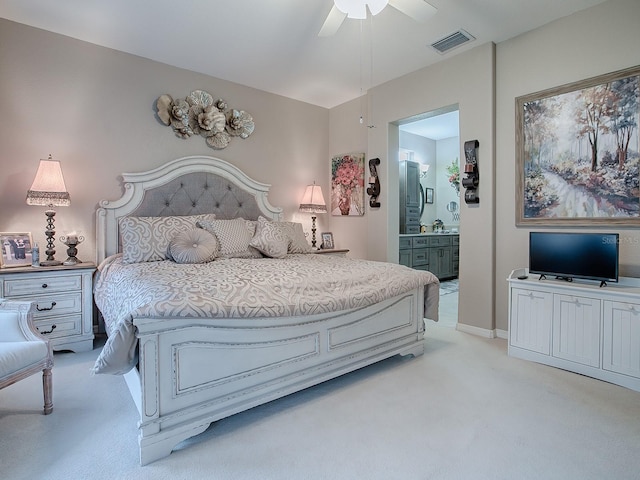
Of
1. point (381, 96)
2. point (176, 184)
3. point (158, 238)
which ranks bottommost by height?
point (158, 238)

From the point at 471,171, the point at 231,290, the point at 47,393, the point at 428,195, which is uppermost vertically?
the point at 428,195

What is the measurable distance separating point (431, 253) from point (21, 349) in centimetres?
538

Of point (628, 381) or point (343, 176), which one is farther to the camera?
point (343, 176)

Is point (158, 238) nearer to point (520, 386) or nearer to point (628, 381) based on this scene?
point (520, 386)

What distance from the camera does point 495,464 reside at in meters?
1.52

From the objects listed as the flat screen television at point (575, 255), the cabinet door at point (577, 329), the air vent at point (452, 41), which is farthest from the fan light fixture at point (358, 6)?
the cabinet door at point (577, 329)

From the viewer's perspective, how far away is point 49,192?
2752 mm

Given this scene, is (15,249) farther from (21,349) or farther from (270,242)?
(270,242)

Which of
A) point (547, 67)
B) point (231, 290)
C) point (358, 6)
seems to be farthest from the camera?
point (547, 67)

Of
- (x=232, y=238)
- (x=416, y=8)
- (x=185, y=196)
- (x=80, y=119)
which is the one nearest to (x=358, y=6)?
(x=416, y=8)

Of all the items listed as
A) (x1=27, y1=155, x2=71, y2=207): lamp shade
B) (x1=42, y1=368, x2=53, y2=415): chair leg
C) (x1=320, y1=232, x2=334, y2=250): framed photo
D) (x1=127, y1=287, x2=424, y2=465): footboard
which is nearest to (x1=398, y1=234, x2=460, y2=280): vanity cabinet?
(x1=320, y1=232, x2=334, y2=250): framed photo

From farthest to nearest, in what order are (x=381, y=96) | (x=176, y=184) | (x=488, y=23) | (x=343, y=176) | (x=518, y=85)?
(x=343, y=176), (x=381, y=96), (x=176, y=184), (x=518, y=85), (x=488, y=23)

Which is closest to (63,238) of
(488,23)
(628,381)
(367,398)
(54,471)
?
(54,471)

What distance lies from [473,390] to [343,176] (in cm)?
320
